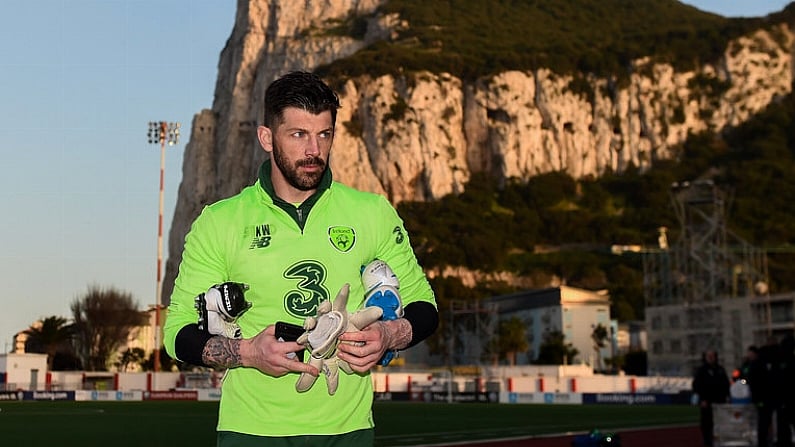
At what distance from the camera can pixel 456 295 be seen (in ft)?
556

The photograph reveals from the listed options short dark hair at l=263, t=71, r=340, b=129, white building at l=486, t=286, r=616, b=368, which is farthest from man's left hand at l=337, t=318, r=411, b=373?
white building at l=486, t=286, r=616, b=368

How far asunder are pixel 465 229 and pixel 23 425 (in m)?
160

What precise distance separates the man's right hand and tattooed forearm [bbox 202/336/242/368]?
53mm

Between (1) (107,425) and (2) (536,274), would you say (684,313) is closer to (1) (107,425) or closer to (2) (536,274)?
(2) (536,274)

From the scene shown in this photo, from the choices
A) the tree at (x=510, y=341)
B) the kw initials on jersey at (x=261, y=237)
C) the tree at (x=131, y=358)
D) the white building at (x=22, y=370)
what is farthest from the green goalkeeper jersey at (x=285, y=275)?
the tree at (x=510, y=341)

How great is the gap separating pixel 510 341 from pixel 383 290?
451ft

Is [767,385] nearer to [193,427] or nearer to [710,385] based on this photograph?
[710,385]

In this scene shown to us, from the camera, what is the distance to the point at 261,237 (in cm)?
466

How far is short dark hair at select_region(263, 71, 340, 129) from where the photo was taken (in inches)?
177

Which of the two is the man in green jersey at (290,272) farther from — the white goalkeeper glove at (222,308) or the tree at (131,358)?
the tree at (131,358)

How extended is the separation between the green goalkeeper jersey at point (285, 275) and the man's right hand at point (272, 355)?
13.9 inches

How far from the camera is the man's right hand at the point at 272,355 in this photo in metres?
4.08

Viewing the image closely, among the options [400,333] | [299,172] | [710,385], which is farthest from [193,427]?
[400,333]

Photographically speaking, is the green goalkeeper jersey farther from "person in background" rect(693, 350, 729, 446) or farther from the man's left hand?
"person in background" rect(693, 350, 729, 446)
